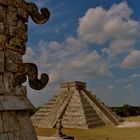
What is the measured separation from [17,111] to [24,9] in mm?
1429

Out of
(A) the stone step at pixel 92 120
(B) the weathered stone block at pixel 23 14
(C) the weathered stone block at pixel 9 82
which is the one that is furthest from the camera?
(A) the stone step at pixel 92 120

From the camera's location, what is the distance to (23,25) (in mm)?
Answer: 4289

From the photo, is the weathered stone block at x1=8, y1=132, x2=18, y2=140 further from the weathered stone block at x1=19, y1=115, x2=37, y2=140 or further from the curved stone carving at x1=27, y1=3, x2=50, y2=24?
the curved stone carving at x1=27, y1=3, x2=50, y2=24

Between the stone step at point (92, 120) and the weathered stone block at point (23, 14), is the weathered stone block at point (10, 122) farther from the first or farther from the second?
the stone step at point (92, 120)

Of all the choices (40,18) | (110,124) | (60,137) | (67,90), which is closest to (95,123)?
(110,124)

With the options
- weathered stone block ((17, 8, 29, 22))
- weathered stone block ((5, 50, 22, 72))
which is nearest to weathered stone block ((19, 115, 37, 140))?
weathered stone block ((5, 50, 22, 72))

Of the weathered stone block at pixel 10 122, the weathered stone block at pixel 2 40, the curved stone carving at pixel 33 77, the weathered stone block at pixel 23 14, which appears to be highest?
the weathered stone block at pixel 23 14

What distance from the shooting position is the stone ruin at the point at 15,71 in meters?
3.70

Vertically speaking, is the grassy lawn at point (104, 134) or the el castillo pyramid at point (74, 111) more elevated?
the el castillo pyramid at point (74, 111)

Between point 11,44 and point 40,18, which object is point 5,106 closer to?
point 11,44

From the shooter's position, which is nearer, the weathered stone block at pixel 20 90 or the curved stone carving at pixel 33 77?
the weathered stone block at pixel 20 90

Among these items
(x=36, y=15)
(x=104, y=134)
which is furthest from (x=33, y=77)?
(x=104, y=134)

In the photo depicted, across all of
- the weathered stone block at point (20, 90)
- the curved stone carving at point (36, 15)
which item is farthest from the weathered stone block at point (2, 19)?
the weathered stone block at point (20, 90)

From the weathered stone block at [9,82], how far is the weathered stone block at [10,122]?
272 mm
